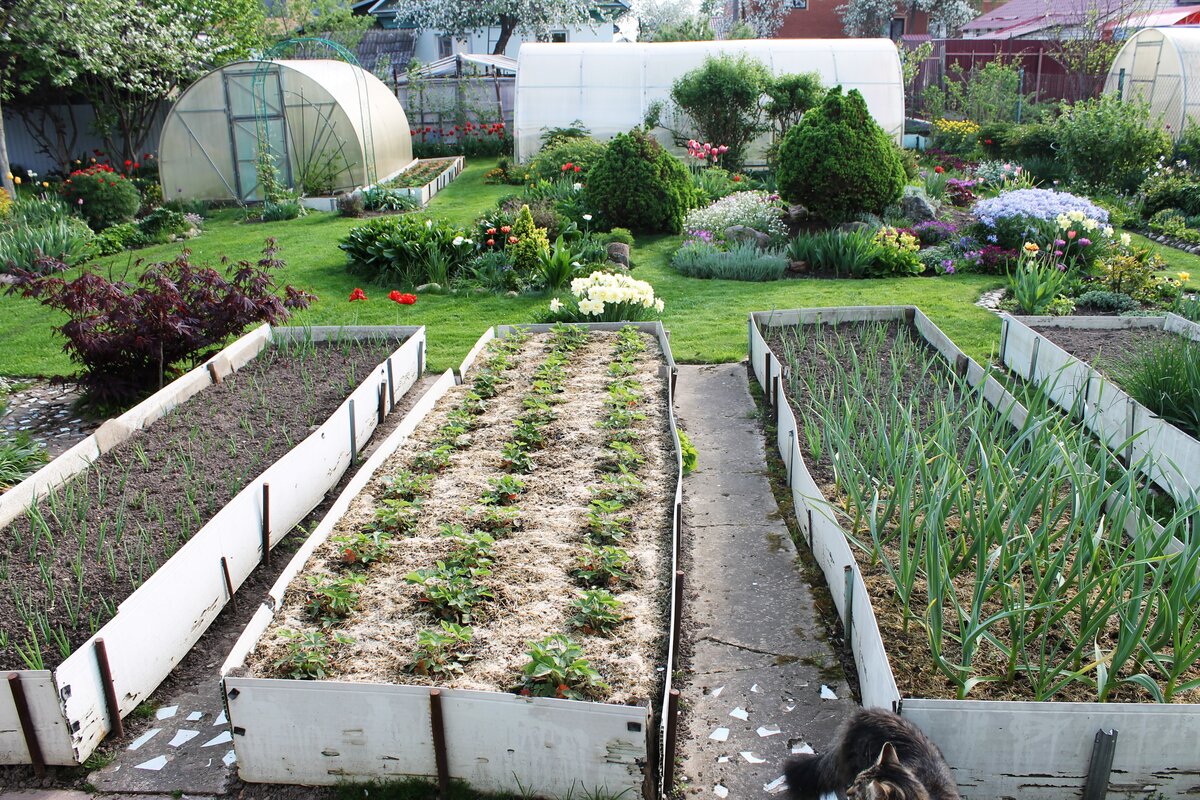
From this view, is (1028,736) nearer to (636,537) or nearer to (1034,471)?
(1034,471)

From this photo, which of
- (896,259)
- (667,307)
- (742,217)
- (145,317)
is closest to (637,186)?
(742,217)

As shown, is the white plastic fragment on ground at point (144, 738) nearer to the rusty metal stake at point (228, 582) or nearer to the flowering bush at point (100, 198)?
the rusty metal stake at point (228, 582)

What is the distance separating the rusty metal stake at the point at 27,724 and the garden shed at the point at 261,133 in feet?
41.1

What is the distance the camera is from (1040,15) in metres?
29.3

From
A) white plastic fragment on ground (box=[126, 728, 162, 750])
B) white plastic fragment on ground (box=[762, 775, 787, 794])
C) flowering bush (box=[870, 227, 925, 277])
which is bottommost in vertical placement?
white plastic fragment on ground (box=[126, 728, 162, 750])

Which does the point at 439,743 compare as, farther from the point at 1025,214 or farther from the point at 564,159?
the point at 564,159

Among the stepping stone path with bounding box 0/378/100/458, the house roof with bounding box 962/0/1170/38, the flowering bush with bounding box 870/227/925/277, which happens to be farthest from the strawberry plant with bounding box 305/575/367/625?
the house roof with bounding box 962/0/1170/38

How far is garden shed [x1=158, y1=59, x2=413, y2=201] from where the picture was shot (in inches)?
560

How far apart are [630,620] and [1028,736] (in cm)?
134

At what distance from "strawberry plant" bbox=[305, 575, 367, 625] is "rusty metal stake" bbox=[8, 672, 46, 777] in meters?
0.92

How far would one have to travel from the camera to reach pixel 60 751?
2975mm

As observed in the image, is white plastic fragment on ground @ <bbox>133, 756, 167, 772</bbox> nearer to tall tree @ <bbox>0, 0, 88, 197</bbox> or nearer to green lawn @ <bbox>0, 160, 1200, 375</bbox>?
green lawn @ <bbox>0, 160, 1200, 375</bbox>

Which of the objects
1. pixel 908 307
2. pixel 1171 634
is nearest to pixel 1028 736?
pixel 1171 634

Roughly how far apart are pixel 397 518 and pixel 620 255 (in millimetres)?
6015
